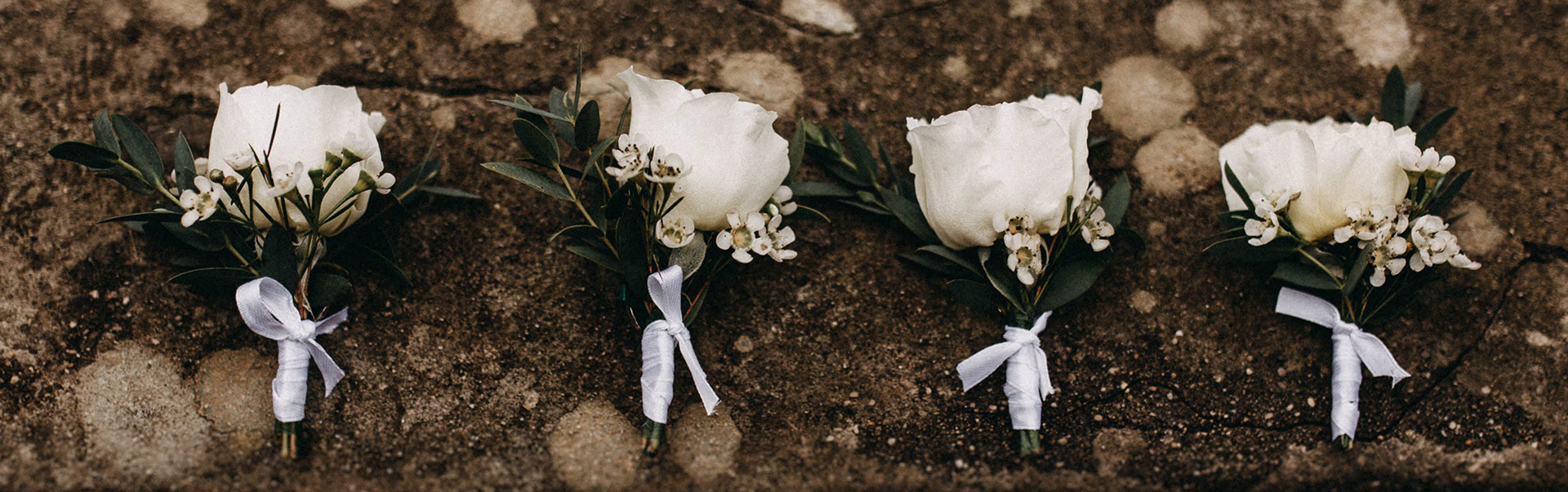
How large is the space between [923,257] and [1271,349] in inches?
22.0

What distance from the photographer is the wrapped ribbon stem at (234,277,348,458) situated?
1.20 metres

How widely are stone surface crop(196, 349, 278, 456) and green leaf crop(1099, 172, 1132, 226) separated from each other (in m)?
1.26

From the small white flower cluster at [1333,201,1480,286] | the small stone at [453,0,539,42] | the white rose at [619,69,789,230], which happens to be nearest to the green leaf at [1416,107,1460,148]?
the small white flower cluster at [1333,201,1480,286]

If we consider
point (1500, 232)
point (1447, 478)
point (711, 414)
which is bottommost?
point (1447, 478)

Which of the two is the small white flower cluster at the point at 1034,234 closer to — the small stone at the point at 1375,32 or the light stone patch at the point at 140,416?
the small stone at the point at 1375,32

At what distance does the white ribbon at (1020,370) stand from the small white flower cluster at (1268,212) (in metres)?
0.33

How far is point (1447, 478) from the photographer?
4.42 feet

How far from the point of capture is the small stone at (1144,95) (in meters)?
1.51

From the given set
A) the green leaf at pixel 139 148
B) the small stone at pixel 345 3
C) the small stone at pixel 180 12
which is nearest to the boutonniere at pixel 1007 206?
the small stone at pixel 345 3

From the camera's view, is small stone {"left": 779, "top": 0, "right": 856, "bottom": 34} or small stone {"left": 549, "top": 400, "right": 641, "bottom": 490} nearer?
small stone {"left": 549, "top": 400, "right": 641, "bottom": 490}

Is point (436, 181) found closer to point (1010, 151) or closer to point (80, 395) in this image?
point (80, 395)

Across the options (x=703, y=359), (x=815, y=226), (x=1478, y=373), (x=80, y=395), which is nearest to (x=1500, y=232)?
(x=1478, y=373)

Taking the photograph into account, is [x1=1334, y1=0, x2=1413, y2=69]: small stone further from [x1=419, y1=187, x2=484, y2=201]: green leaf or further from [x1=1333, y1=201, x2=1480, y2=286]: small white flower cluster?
[x1=419, y1=187, x2=484, y2=201]: green leaf

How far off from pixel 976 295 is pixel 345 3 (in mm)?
1118
